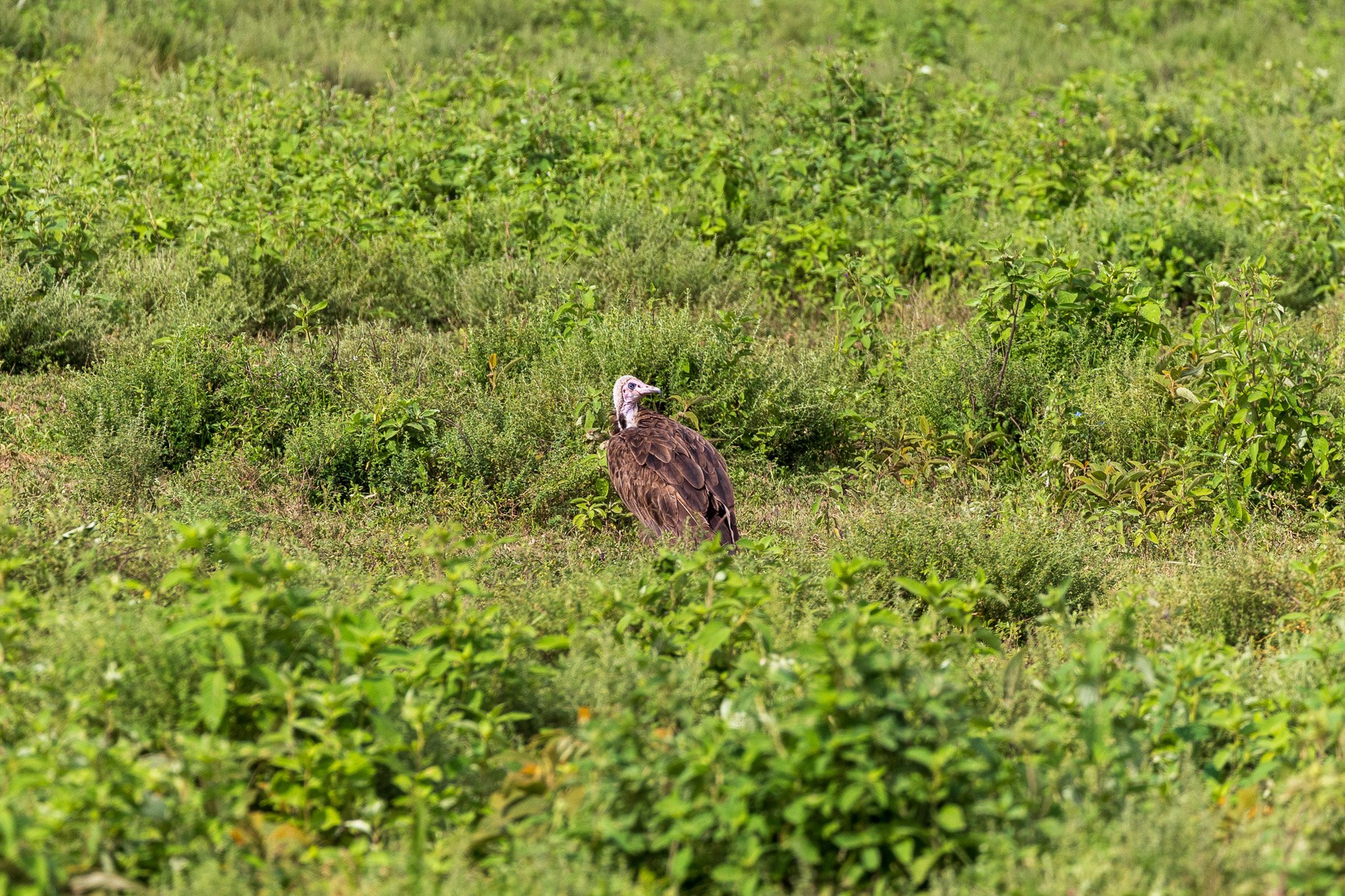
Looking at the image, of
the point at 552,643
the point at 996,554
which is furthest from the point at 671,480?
the point at 552,643

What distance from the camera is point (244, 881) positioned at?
3.13 metres

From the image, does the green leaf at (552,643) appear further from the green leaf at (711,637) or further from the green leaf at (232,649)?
the green leaf at (232,649)

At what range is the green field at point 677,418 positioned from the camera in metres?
3.30

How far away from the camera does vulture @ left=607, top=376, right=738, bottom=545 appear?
5.88 meters

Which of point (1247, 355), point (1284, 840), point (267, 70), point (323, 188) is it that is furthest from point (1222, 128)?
point (1284, 840)

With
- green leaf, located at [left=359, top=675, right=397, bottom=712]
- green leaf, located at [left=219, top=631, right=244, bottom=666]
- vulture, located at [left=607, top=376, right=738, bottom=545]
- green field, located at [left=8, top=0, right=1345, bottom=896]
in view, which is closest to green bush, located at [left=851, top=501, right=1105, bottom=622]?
green field, located at [left=8, top=0, right=1345, bottom=896]

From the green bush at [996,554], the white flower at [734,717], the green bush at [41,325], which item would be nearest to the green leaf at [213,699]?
the white flower at [734,717]

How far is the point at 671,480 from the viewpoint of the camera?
19.5 ft

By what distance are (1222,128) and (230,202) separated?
326 inches

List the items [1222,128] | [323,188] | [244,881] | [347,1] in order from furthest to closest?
1. [347,1]
2. [1222,128]
3. [323,188]
4. [244,881]

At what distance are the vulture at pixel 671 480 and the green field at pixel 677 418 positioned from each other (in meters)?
0.23

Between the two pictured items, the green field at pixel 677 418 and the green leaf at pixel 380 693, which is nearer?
the green field at pixel 677 418

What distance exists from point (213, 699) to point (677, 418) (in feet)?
12.1

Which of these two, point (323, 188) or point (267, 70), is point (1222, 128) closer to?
point (323, 188)
